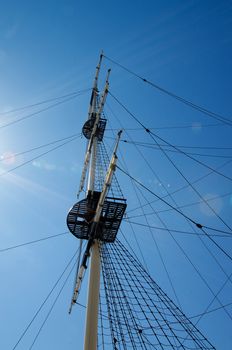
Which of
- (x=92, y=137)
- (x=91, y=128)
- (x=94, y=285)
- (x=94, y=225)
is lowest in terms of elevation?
(x=94, y=285)

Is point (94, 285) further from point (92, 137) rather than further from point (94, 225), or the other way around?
point (92, 137)

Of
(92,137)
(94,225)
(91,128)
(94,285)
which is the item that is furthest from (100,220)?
(91,128)

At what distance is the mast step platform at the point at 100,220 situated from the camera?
9636mm

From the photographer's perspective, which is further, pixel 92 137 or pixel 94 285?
pixel 92 137

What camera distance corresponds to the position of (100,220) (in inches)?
385

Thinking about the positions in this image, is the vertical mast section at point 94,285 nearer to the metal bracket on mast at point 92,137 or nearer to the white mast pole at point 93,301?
the white mast pole at point 93,301

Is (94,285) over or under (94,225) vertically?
under

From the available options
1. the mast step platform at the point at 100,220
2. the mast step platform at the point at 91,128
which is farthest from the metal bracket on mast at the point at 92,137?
the mast step platform at the point at 100,220

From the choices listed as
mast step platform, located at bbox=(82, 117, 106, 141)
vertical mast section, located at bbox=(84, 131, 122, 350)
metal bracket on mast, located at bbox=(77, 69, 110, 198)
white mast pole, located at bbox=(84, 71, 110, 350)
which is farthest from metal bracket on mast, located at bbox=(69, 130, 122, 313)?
mast step platform, located at bbox=(82, 117, 106, 141)

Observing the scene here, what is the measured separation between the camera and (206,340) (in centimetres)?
799

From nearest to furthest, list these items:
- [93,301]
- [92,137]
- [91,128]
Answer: [93,301], [92,137], [91,128]

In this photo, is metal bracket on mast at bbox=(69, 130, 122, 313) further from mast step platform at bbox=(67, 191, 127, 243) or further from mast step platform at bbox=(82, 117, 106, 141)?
mast step platform at bbox=(82, 117, 106, 141)

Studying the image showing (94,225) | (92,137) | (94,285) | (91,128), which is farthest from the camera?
(91,128)

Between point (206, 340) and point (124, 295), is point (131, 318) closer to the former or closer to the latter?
point (124, 295)
